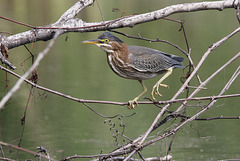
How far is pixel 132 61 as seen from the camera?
319 centimetres

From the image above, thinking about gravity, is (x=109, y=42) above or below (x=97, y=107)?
below

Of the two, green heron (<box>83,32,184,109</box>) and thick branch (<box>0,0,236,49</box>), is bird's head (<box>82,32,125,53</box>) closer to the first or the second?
green heron (<box>83,32,184,109</box>)

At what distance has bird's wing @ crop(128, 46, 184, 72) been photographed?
3.21 m

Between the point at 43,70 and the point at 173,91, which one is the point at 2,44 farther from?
the point at 43,70

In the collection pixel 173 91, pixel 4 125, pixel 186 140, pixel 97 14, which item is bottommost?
pixel 186 140

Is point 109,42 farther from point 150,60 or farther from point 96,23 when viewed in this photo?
point 150,60

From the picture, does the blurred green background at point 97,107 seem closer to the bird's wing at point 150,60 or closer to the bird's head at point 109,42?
the bird's head at point 109,42

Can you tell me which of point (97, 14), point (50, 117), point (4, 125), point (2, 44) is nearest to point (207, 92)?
point (50, 117)

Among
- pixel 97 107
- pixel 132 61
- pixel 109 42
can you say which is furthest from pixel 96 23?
pixel 97 107

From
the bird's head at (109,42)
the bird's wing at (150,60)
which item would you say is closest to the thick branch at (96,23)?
the bird's head at (109,42)

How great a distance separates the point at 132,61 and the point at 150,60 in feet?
0.58

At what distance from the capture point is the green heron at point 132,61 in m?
3.14

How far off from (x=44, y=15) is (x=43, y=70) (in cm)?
627

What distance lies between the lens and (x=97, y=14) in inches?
624
